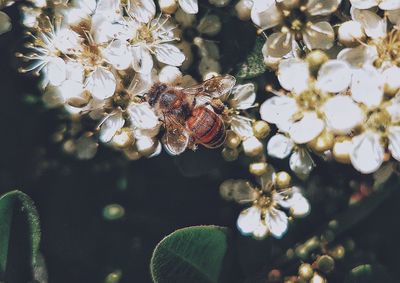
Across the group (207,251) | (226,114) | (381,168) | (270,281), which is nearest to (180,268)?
(207,251)

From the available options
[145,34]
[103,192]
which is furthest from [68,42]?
[103,192]

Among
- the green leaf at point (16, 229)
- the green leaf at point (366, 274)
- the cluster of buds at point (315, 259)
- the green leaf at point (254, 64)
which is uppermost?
the green leaf at point (254, 64)

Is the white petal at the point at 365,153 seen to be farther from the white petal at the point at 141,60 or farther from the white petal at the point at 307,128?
the white petal at the point at 141,60

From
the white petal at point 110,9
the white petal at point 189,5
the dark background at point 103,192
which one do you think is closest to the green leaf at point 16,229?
the dark background at point 103,192

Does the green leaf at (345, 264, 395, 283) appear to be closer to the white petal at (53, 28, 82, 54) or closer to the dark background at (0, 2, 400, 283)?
the dark background at (0, 2, 400, 283)

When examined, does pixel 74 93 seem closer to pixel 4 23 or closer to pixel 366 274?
pixel 4 23

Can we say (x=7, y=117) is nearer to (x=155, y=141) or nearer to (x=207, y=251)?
(x=155, y=141)

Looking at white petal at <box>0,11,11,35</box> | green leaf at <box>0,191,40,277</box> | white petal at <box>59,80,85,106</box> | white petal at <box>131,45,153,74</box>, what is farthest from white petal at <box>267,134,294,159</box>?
white petal at <box>0,11,11,35</box>
